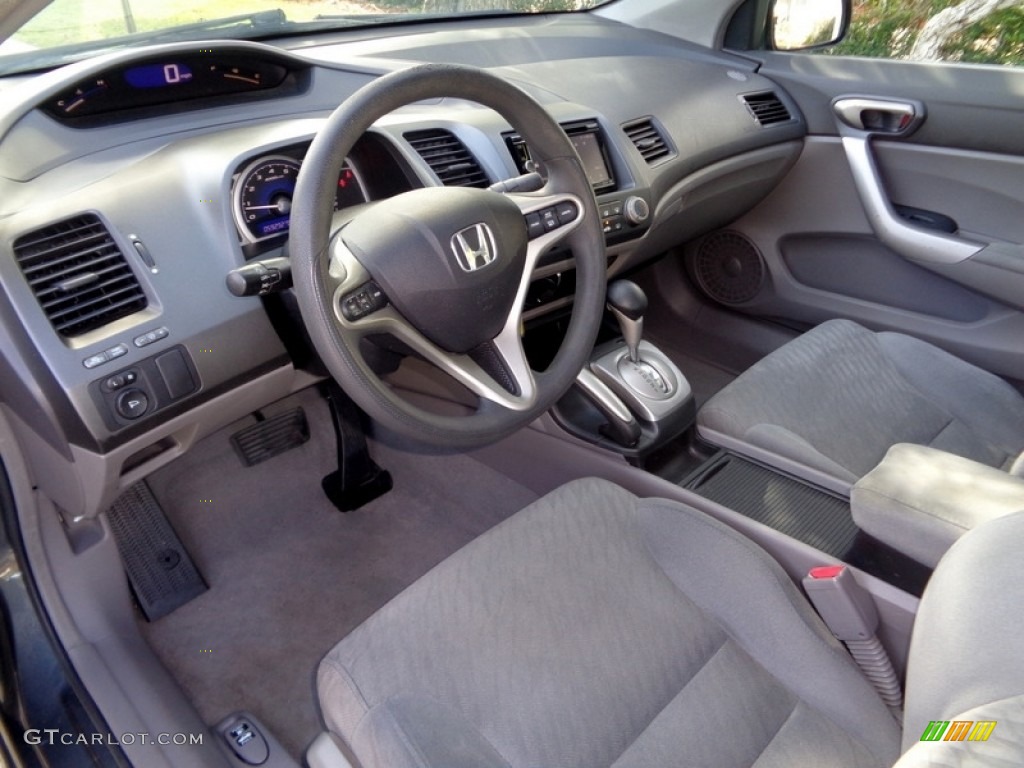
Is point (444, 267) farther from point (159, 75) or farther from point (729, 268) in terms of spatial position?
point (729, 268)

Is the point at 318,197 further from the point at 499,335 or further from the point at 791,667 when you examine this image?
the point at 791,667

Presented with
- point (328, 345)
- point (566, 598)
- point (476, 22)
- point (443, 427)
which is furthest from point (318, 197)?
point (476, 22)

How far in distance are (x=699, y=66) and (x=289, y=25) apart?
114cm

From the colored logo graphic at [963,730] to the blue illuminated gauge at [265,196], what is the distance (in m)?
1.05

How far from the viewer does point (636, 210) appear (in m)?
1.80

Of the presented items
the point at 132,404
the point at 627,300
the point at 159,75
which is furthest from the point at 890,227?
the point at 132,404

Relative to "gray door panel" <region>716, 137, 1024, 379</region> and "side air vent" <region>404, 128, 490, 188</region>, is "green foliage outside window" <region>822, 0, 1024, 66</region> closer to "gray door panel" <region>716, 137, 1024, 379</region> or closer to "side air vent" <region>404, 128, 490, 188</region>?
"gray door panel" <region>716, 137, 1024, 379</region>

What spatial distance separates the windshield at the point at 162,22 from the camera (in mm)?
1437

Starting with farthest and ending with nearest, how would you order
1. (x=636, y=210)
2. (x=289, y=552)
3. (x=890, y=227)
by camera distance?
(x=890, y=227), (x=289, y=552), (x=636, y=210)

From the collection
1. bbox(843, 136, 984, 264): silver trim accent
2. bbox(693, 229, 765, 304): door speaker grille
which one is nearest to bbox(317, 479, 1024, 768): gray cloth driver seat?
bbox(843, 136, 984, 264): silver trim accent

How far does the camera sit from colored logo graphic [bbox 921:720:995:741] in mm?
613

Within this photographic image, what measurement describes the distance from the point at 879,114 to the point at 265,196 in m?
1.73

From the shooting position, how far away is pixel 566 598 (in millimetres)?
1232

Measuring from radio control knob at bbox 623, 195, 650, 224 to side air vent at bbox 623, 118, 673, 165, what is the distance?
151 mm
